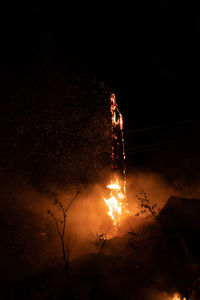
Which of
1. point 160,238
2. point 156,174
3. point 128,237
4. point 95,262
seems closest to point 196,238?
point 160,238

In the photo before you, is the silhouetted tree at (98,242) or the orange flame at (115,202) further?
the orange flame at (115,202)

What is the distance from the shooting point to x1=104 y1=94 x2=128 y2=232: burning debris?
45.5 feet

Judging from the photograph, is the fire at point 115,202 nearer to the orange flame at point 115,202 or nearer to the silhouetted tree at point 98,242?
the orange flame at point 115,202

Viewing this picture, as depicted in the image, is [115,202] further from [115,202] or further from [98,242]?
[98,242]

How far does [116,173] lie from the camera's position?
16375mm

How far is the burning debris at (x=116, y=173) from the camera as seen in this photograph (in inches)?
546

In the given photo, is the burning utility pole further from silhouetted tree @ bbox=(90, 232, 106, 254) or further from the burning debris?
silhouetted tree @ bbox=(90, 232, 106, 254)

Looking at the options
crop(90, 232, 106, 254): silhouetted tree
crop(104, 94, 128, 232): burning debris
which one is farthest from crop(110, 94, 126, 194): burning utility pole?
crop(90, 232, 106, 254): silhouetted tree

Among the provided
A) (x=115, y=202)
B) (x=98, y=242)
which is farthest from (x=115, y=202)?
(x=98, y=242)

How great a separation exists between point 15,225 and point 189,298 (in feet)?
33.2

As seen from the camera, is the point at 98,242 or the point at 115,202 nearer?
the point at 98,242

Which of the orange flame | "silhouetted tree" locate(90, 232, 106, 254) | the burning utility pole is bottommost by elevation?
"silhouetted tree" locate(90, 232, 106, 254)

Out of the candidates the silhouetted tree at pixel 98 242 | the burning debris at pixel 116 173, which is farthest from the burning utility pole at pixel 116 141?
the silhouetted tree at pixel 98 242

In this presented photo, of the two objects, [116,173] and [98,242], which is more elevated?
[116,173]
